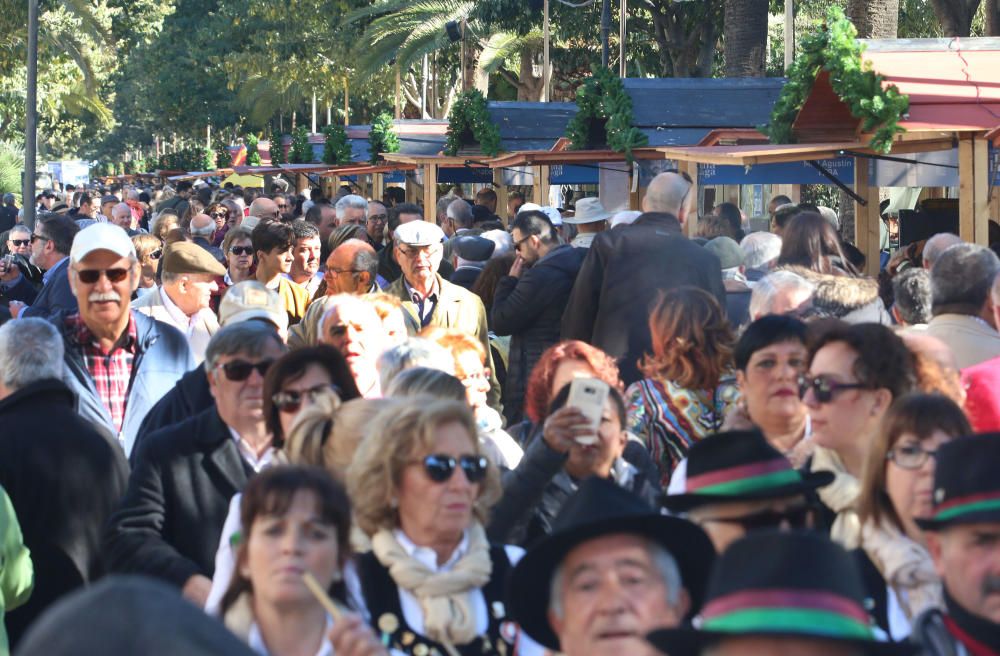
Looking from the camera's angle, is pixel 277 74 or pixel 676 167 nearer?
pixel 676 167

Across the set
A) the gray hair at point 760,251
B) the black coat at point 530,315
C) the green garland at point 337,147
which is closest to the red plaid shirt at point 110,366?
the black coat at point 530,315

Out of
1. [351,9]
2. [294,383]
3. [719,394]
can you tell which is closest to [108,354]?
[294,383]

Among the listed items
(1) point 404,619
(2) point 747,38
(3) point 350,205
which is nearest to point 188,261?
(1) point 404,619

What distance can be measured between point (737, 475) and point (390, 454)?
34.9 inches

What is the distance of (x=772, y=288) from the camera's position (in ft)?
23.3

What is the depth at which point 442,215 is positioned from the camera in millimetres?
18234

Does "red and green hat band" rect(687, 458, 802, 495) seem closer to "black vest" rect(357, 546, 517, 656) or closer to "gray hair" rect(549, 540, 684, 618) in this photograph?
"gray hair" rect(549, 540, 684, 618)

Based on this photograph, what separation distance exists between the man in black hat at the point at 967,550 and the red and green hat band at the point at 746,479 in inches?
16.4

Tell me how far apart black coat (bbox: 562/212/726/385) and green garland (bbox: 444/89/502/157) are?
1330 centimetres

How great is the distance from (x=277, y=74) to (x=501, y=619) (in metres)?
43.5

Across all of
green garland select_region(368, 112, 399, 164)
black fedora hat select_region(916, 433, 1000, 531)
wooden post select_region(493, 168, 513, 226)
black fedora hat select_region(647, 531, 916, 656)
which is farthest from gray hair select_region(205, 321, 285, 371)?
green garland select_region(368, 112, 399, 164)

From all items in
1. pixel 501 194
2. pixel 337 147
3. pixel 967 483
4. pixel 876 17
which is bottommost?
pixel 501 194

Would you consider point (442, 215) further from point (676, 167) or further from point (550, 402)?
point (550, 402)

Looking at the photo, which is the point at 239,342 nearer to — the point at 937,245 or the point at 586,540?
the point at 586,540
